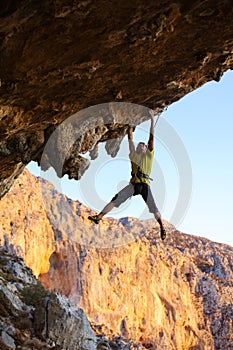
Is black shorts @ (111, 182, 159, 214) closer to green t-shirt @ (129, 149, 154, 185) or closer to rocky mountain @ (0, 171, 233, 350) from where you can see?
green t-shirt @ (129, 149, 154, 185)

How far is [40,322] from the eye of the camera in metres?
10.5

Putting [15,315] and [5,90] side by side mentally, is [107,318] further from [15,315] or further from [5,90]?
[5,90]

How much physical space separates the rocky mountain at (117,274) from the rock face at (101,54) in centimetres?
1551

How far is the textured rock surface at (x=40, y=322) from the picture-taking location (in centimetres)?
958

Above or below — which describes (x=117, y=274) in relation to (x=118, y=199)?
above

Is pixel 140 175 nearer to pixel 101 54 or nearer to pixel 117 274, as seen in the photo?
pixel 101 54

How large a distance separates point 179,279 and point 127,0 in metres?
41.4

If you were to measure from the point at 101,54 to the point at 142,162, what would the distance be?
7.39 ft

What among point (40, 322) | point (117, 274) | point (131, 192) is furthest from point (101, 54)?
point (117, 274)

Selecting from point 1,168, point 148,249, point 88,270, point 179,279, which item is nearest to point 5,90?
point 1,168

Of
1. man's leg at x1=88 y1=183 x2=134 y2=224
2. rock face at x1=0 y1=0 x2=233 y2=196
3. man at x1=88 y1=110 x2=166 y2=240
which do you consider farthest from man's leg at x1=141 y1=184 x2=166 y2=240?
rock face at x1=0 y1=0 x2=233 y2=196

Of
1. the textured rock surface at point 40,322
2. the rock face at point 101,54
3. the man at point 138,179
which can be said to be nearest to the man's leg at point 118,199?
the man at point 138,179

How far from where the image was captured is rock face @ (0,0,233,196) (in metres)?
6.36

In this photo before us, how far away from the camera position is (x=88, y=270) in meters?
36.1
